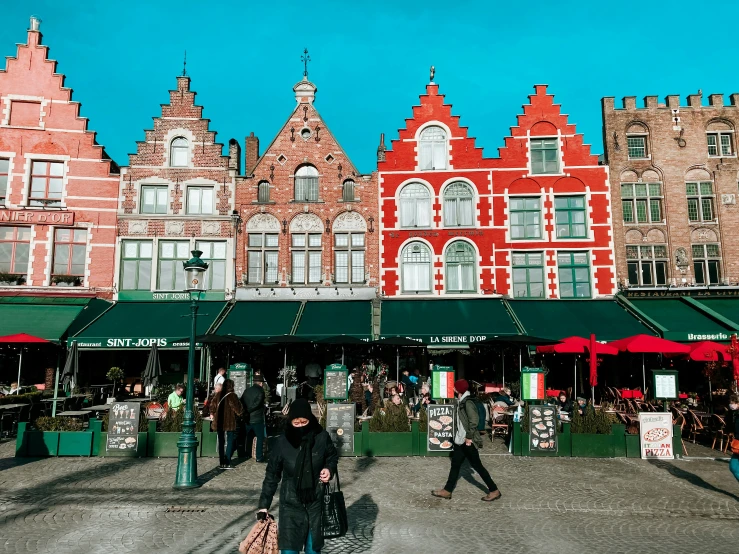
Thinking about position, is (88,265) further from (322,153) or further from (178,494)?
(178,494)

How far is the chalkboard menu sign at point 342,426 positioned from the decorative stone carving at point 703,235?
1656cm

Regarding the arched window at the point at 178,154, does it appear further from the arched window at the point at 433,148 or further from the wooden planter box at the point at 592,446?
the wooden planter box at the point at 592,446

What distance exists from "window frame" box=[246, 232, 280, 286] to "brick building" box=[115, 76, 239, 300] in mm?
622

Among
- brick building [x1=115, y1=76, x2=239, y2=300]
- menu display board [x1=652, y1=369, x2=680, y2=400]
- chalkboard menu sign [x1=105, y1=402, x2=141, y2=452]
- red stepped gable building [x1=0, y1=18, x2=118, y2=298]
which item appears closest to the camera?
chalkboard menu sign [x1=105, y1=402, x2=141, y2=452]

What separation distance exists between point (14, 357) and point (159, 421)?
10.8 meters

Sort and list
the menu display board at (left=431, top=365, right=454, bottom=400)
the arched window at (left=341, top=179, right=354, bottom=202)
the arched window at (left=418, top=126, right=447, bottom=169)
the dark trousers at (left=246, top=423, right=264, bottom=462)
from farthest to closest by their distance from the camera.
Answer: the arched window at (left=418, top=126, right=447, bottom=169), the arched window at (left=341, top=179, right=354, bottom=202), the menu display board at (left=431, top=365, right=454, bottom=400), the dark trousers at (left=246, top=423, right=264, bottom=462)

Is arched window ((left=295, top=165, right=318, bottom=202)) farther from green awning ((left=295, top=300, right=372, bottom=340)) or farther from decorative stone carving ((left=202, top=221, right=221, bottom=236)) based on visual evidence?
green awning ((left=295, top=300, right=372, bottom=340))

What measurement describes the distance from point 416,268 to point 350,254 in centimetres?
251

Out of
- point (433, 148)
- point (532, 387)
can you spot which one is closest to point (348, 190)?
point (433, 148)

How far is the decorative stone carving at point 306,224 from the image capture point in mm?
23281

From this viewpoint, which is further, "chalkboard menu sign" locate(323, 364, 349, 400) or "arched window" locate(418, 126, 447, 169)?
"arched window" locate(418, 126, 447, 169)

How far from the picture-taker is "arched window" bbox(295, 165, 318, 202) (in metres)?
23.5

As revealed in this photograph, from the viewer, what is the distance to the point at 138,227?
22953mm

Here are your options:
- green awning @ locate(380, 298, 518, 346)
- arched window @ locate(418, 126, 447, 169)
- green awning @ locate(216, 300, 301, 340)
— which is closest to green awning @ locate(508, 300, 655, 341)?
green awning @ locate(380, 298, 518, 346)
